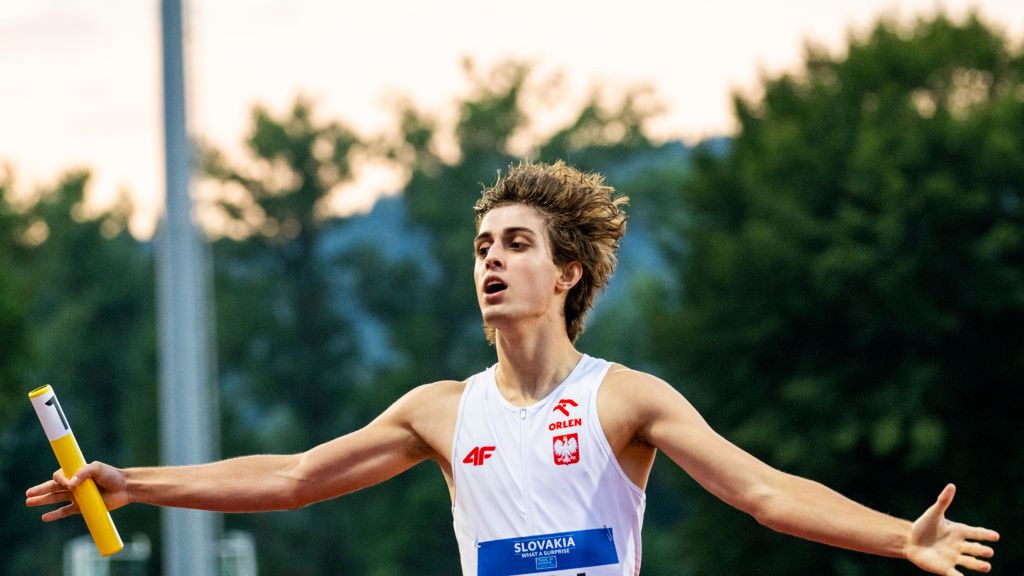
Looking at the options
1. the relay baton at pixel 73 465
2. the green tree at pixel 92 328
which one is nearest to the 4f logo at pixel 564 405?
the relay baton at pixel 73 465

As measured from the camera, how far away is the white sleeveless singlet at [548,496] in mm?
5793

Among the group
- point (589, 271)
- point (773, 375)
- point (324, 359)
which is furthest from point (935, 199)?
point (324, 359)

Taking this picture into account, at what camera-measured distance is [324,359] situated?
59062 millimetres

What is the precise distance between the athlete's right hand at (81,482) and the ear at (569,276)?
171 centimetres

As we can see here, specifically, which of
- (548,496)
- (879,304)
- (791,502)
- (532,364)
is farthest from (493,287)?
Answer: (879,304)

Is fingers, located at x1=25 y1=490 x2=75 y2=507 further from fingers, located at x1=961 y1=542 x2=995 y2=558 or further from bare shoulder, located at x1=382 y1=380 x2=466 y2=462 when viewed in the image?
fingers, located at x1=961 y1=542 x2=995 y2=558

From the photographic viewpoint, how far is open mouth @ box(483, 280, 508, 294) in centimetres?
605

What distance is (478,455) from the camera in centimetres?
599

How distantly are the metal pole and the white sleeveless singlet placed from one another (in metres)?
5.23

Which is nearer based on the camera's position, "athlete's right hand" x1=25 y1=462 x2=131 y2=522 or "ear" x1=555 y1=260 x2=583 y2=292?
"athlete's right hand" x1=25 y1=462 x2=131 y2=522

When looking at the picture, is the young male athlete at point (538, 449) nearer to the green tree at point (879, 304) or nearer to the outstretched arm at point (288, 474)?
the outstretched arm at point (288, 474)

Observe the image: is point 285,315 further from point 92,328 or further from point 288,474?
point 288,474

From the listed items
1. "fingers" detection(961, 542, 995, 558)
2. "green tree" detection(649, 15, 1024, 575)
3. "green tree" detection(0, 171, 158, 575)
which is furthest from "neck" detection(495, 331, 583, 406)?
"green tree" detection(0, 171, 158, 575)

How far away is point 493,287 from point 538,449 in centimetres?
60
